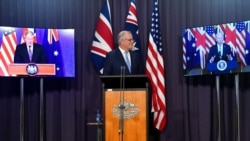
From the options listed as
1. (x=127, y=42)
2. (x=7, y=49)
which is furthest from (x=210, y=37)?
(x=7, y=49)

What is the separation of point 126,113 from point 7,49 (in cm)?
181

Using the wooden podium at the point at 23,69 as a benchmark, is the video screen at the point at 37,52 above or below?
above

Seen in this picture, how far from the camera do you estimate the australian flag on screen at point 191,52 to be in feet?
15.8

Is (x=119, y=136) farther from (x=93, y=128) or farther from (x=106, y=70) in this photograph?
(x=93, y=128)

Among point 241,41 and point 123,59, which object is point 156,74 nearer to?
point 123,59

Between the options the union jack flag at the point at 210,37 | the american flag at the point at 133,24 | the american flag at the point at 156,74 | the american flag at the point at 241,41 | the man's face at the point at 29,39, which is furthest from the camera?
the american flag at the point at 133,24

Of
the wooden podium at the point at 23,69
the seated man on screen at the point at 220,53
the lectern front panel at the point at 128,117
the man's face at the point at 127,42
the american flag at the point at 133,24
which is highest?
the american flag at the point at 133,24

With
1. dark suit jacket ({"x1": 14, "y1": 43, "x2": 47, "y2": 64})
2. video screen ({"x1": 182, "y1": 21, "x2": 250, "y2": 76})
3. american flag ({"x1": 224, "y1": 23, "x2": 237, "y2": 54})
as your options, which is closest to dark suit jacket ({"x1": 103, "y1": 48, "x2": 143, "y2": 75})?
video screen ({"x1": 182, "y1": 21, "x2": 250, "y2": 76})

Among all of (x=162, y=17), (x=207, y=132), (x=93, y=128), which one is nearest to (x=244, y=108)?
(x=207, y=132)

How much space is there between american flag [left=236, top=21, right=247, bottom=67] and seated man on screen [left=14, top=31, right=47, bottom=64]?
2.41m

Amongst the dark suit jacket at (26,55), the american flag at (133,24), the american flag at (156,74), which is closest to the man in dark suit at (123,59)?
the american flag at (156,74)

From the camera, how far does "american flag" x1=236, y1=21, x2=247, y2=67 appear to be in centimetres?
452

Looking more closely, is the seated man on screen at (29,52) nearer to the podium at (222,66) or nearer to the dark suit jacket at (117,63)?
the dark suit jacket at (117,63)

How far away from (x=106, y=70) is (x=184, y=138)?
59.3 inches
